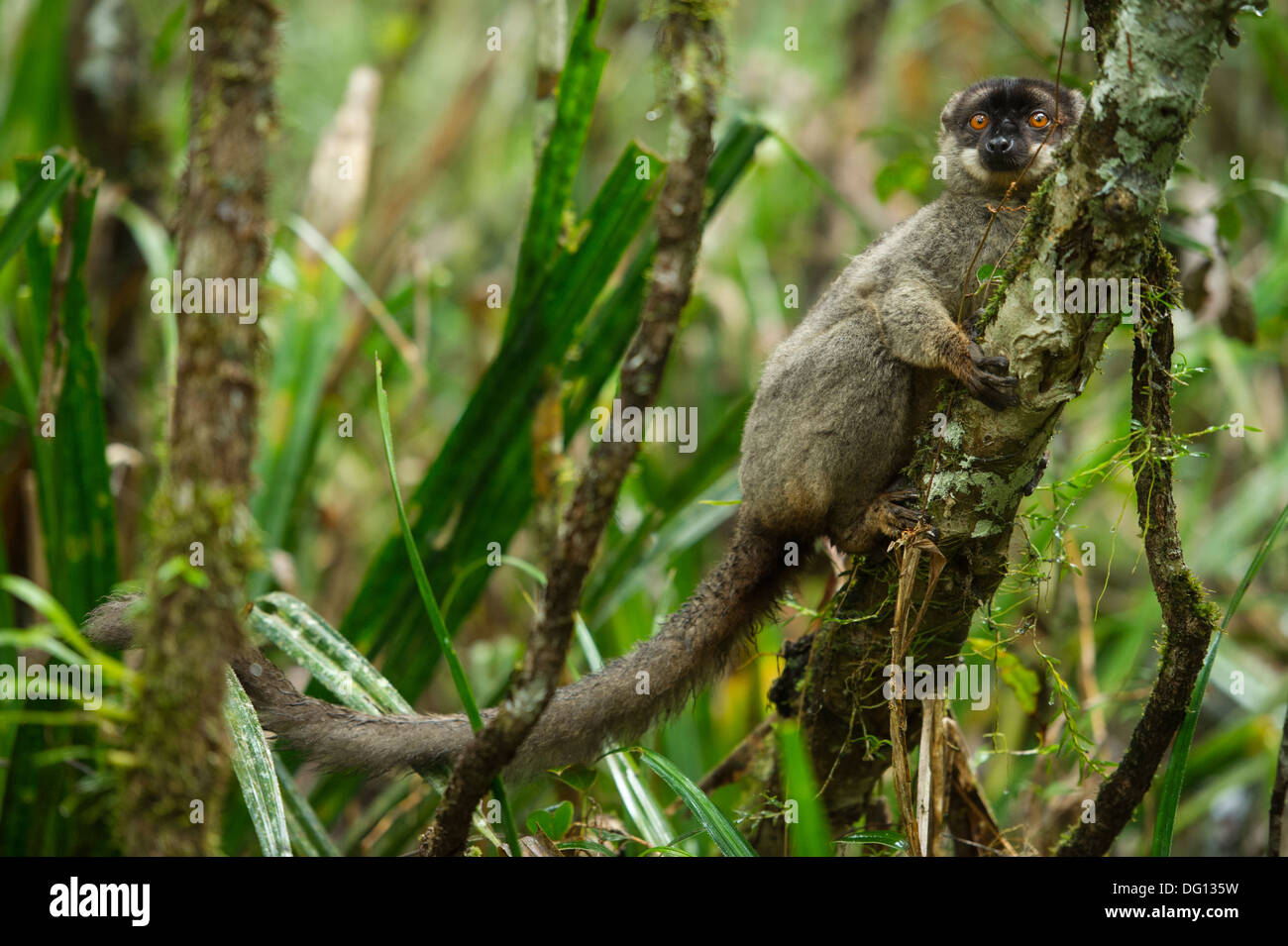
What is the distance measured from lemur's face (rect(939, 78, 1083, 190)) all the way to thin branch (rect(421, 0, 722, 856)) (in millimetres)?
2451

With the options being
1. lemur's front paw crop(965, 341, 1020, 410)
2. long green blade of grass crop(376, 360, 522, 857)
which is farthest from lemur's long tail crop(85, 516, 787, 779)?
lemur's front paw crop(965, 341, 1020, 410)

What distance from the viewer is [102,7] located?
20.5ft

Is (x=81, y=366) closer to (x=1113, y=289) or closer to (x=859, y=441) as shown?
(x=859, y=441)

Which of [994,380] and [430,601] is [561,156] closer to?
[994,380]

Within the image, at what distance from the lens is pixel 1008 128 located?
444 cm

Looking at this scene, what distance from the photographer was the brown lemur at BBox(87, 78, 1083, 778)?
3.37 m

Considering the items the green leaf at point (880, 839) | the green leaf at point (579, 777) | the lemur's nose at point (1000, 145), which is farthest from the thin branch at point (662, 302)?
the lemur's nose at point (1000, 145)

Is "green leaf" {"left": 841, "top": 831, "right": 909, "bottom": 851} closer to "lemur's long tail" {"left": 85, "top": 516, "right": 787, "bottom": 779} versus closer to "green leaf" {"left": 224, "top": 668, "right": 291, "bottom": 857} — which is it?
"lemur's long tail" {"left": 85, "top": 516, "right": 787, "bottom": 779}

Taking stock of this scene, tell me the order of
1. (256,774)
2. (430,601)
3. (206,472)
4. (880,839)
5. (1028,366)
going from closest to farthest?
(206,472)
(430,601)
(256,774)
(1028,366)
(880,839)

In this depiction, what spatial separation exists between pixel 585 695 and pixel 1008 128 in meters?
2.96

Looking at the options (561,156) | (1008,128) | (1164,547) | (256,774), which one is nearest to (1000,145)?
(1008,128)

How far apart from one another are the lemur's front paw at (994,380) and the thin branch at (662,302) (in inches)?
47.0

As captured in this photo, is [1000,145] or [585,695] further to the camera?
[1000,145]

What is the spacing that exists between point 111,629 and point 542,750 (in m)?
1.41
